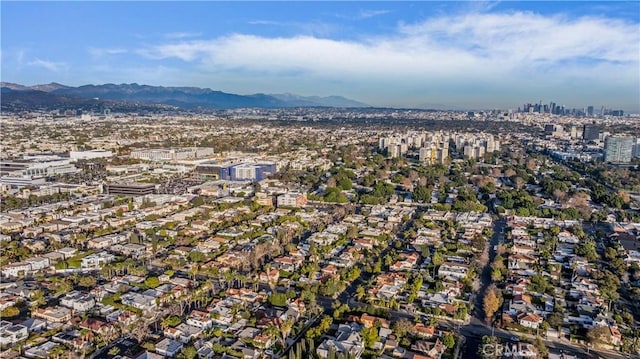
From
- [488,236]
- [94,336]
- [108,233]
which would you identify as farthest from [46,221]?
[488,236]

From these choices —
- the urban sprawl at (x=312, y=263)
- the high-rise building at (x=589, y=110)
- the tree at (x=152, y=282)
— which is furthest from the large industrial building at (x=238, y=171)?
the high-rise building at (x=589, y=110)

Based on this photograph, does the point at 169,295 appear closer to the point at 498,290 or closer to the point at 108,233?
the point at 108,233

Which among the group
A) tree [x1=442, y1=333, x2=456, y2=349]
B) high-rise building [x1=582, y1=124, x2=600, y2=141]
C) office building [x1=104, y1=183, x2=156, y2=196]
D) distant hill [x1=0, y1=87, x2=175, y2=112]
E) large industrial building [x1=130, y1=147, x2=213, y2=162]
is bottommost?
tree [x1=442, y1=333, x2=456, y2=349]

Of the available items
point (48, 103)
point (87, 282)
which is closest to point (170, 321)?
point (87, 282)

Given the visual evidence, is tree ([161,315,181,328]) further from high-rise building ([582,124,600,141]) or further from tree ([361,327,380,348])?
high-rise building ([582,124,600,141])

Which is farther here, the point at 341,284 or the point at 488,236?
the point at 488,236

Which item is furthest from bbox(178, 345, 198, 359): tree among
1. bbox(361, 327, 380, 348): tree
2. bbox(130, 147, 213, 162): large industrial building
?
bbox(130, 147, 213, 162): large industrial building

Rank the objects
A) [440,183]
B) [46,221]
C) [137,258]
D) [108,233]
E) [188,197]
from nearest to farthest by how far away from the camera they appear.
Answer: [137,258], [108,233], [46,221], [188,197], [440,183]

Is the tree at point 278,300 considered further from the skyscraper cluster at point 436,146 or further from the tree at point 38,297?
the skyscraper cluster at point 436,146

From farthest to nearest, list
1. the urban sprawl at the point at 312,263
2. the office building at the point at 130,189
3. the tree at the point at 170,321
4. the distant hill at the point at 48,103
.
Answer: the distant hill at the point at 48,103 → the office building at the point at 130,189 → the tree at the point at 170,321 → the urban sprawl at the point at 312,263
